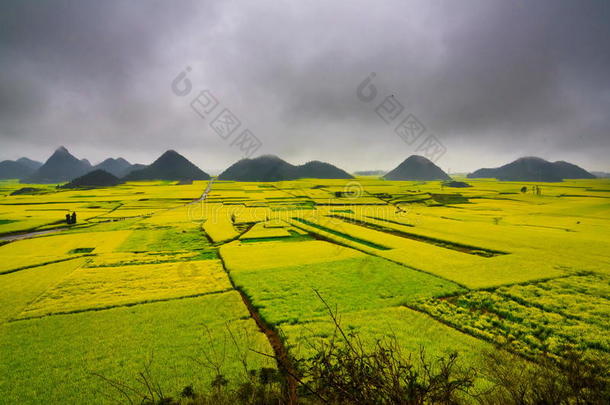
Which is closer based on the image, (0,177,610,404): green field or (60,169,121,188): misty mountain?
(0,177,610,404): green field

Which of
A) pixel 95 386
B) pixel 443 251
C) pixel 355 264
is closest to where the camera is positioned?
pixel 95 386

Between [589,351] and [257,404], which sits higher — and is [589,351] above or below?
below

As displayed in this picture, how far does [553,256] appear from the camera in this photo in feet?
81.9

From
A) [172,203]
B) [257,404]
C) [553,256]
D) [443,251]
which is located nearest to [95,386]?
[257,404]

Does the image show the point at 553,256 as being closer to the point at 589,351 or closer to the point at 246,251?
the point at 589,351

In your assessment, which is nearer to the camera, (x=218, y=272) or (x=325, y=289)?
(x=325, y=289)

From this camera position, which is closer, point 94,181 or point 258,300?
point 258,300

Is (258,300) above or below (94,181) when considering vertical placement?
below

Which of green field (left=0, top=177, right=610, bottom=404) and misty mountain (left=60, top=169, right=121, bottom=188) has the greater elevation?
misty mountain (left=60, top=169, right=121, bottom=188)

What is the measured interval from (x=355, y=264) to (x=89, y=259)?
26266 millimetres

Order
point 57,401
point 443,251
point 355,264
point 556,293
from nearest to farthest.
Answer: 1. point 57,401
2. point 556,293
3. point 355,264
4. point 443,251

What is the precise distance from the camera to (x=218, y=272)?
73.3 ft

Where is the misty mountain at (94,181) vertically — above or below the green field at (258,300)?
above

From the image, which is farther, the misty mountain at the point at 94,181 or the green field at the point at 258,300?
the misty mountain at the point at 94,181
